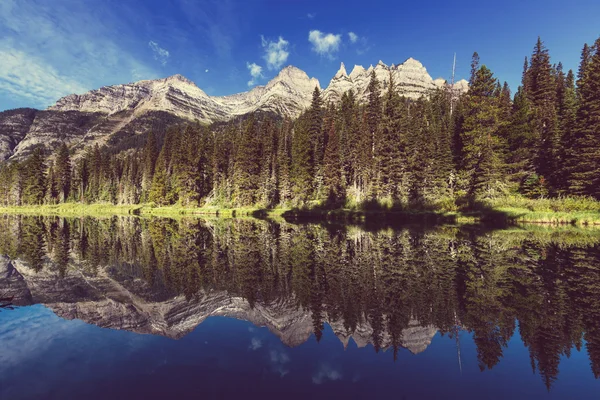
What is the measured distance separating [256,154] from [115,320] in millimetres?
64254

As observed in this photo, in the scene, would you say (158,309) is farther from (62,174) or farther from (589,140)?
(62,174)

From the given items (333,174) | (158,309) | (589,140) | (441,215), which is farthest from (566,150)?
(158,309)

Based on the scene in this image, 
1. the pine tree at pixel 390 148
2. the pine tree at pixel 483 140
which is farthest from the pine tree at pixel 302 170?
the pine tree at pixel 483 140

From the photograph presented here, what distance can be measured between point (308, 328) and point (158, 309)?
541 centimetres

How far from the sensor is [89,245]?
25.0 m

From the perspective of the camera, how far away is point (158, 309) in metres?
10.7

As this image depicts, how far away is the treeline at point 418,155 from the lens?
134 ft

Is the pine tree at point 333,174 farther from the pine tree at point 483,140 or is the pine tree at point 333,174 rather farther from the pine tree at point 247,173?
the pine tree at point 483,140

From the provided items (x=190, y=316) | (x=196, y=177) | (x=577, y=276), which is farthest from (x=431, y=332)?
(x=196, y=177)

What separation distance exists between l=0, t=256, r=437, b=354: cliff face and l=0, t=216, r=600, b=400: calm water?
64mm

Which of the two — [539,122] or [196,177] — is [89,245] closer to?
[196,177]

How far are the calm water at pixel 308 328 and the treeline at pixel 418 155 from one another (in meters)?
28.5

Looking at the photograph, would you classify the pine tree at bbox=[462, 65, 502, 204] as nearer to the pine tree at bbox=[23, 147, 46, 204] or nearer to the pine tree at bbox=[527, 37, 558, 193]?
the pine tree at bbox=[527, 37, 558, 193]

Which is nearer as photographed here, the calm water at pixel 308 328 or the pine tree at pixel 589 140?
the calm water at pixel 308 328
